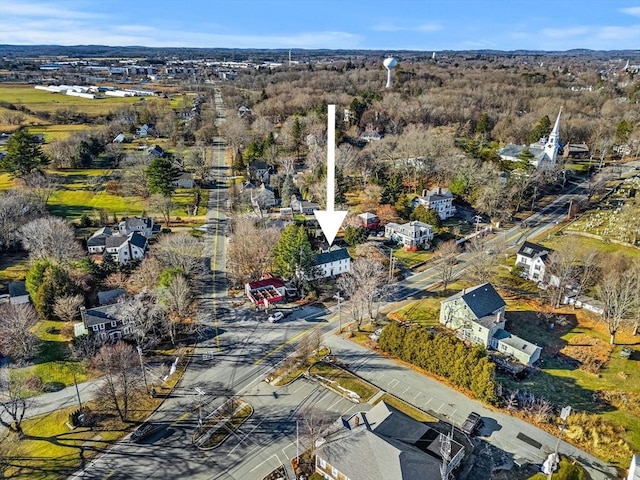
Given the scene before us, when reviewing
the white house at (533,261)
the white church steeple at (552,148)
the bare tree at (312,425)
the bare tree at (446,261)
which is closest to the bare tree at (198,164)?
the bare tree at (446,261)

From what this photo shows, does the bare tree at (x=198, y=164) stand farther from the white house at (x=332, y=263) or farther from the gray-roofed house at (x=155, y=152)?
the white house at (x=332, y=263)

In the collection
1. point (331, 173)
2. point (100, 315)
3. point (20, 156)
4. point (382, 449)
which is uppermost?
point (331, 173)

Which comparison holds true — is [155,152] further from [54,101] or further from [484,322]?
[54,101]

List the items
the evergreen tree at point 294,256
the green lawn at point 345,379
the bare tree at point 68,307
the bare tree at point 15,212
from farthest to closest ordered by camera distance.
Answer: the bare tree at point 15,212 < the evergreen tree at point 294,256 < the bare tree at point 68,307 < the green lawn at point 345,379

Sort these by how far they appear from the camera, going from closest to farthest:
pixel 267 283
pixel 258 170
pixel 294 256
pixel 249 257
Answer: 1. pixel 294 256
2. pixel 267 283
3. pixel 249 257
4. pixel 258 170

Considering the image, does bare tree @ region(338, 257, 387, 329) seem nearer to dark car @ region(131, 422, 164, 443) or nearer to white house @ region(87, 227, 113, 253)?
dark car @ region(131, 422, 164, 443)

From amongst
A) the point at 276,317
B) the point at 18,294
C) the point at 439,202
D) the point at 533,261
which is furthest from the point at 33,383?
the point at 439,202
